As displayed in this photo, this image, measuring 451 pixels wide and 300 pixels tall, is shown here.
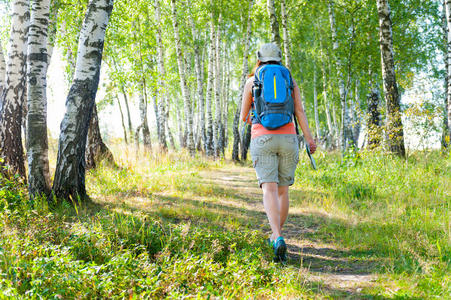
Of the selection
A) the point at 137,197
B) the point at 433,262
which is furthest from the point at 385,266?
the point at 137,197

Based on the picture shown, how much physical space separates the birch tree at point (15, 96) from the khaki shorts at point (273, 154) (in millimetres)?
4403

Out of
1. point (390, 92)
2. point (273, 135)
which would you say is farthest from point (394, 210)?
point (390, 92)

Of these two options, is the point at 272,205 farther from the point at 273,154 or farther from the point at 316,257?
the point at 316,257

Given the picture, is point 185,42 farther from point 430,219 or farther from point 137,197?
point 430,219

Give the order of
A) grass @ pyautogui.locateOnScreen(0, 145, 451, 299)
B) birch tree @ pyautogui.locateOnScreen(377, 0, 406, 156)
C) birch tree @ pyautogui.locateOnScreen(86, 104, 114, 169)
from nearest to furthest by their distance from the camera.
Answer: grass @ pyautogui.locateOnScreen(0, 145, 451, 299) < birch tree @ pyautogui.locateOnScreen(377, 0, 406, 156) < birch tree @ pyautogui.locateOnScreen(86, 104, 114, 169)

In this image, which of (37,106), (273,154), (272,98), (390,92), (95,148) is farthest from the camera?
(95,148)

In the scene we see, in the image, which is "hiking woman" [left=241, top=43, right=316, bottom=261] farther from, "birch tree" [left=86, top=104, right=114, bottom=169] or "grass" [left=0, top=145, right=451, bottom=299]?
"birch tree" [left=86, top=104, right=114, bottom=169]

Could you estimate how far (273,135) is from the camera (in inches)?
133

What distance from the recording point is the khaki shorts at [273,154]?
3381mm

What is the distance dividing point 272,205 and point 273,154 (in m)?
0.52

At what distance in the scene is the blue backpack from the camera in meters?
3.30

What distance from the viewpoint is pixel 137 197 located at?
577cm

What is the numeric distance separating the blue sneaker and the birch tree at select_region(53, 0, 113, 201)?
307 cm

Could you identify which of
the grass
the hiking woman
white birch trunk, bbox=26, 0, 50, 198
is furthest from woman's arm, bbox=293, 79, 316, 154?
white birch trunk, bbox=26, 0, 50, 198
